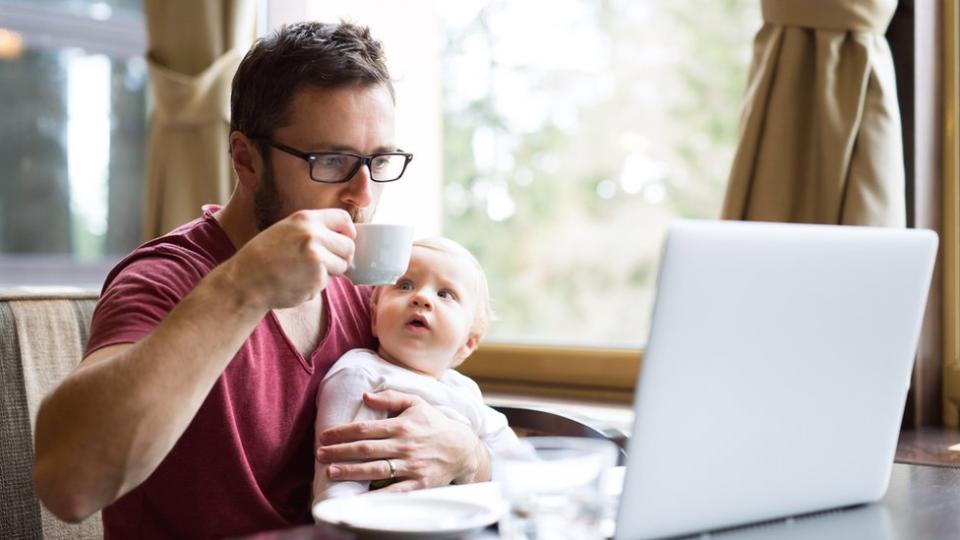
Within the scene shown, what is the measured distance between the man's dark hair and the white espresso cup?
357mm

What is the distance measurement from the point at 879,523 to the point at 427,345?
0.72 meters

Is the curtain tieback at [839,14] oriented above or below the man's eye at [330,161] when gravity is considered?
above

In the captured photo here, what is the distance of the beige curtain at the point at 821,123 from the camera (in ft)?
6.64

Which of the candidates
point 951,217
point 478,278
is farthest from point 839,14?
point 478,278

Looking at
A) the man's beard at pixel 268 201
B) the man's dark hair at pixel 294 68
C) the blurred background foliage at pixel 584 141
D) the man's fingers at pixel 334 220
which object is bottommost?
the blurred background foliage at pixel 584 141

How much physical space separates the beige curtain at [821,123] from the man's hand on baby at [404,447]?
94 centimetres

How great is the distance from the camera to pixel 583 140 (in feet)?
18.8

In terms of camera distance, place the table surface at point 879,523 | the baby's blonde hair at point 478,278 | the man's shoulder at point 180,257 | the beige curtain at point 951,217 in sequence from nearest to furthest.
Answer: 1. the table surface at point 879,523
2. the man's shoulder at point 180,257
3. the baby's blonde hair at point 478,278
4. the beige curtain at point 951,217

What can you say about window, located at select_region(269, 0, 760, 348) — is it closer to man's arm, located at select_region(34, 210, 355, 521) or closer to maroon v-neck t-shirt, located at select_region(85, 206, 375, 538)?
maroon v-neck t-shirt, located at select_region(85, 206, 375, 538)

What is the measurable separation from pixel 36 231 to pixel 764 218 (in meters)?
2.56

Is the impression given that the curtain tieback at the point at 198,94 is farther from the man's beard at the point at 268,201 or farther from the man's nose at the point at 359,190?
the man's nose at the point at 359,190

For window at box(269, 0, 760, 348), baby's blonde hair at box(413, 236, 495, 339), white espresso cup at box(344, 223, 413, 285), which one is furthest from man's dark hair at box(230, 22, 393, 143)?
window at box(269, 0, 760, 348)

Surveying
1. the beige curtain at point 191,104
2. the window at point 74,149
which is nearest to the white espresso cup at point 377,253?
the beige curtain at point 191,104

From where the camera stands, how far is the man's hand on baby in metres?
1.34
